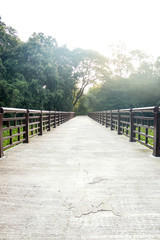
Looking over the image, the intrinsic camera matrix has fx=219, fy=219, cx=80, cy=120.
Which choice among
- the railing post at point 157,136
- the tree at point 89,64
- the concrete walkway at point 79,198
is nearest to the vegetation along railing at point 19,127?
the concrete walkway at point 79,198

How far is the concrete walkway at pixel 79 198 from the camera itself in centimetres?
202

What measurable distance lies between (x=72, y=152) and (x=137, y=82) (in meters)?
37.8

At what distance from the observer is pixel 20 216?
2.29m

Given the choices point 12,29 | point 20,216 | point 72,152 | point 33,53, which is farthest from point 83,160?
point 12,29

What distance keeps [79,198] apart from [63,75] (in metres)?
34.3

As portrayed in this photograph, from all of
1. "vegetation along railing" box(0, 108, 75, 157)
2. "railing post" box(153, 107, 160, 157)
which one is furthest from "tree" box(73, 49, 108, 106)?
"railing post" box(153, 107, 160, 157)

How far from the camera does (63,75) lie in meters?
35.9

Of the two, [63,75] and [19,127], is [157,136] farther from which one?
[63,75]

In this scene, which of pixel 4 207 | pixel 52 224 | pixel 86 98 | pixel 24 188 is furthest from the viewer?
pixel 86 98

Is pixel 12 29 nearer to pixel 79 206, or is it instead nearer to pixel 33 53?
pixel 33 53

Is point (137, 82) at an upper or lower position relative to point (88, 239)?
upper

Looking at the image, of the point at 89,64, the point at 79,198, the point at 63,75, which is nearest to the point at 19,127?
the point at 79,198

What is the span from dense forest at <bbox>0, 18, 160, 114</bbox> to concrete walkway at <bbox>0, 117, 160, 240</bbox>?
15.0 metres

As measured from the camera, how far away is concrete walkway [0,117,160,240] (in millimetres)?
2023
